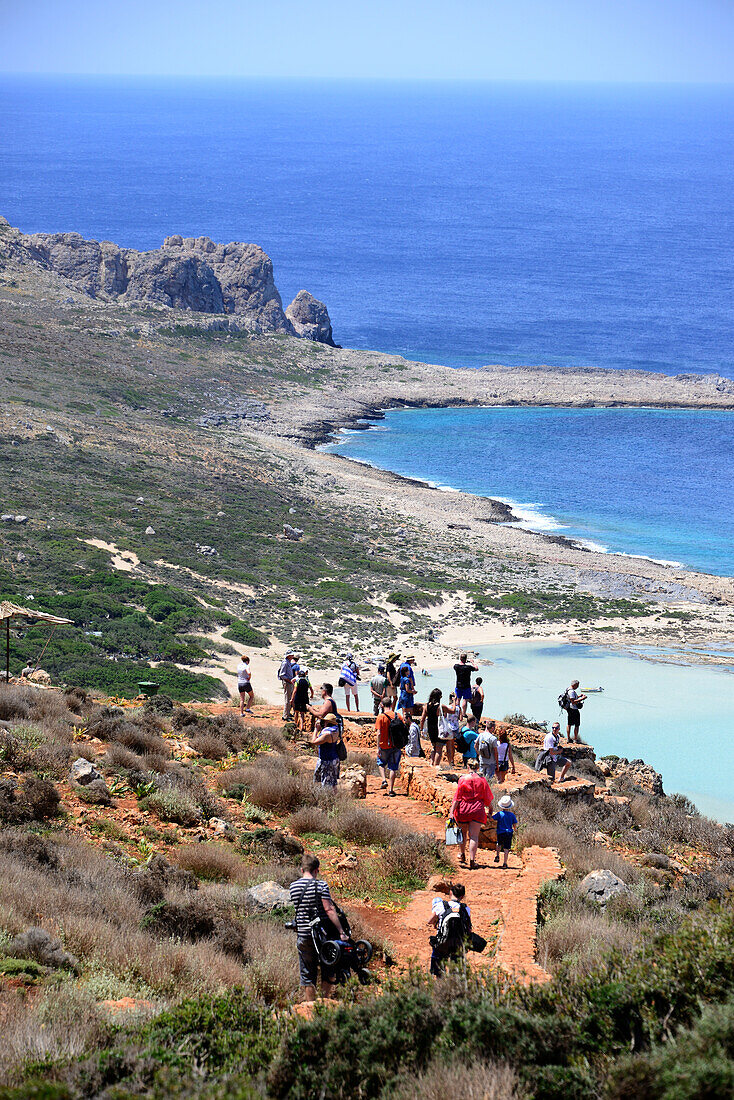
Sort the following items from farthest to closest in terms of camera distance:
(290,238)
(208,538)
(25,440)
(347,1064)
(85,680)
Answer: (290,238), (25,440), (208,538), (85,680), (347,1064)

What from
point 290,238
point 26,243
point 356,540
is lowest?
point 356,540

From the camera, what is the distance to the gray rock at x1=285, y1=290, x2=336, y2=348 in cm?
8488

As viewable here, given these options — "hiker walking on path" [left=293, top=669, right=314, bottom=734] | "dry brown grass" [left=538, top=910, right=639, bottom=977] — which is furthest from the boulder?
"dry brown grass" [left=538, top=910, right=639, bottom=977]

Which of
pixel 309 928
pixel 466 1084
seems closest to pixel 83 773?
pixel 309 928

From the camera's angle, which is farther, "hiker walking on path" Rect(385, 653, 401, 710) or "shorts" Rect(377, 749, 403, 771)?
"hiker walking on path" Rect(385, 653, 401, 710)

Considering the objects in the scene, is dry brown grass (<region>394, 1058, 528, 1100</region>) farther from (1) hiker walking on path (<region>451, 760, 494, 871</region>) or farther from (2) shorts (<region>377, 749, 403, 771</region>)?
(2) shorts (<region>377, 749, 403, 771</region>)

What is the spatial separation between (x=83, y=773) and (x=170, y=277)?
71.4 m

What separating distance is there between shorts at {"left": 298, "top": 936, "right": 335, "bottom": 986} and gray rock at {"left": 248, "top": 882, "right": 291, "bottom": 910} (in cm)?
175

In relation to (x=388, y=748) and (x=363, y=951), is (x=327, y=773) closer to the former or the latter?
(x=388, y=748)

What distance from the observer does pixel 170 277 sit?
253ft

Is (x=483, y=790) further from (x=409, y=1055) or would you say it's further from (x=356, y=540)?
(x=356, y=540)

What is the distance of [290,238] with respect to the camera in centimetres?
16000

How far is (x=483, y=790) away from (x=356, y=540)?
32.2m

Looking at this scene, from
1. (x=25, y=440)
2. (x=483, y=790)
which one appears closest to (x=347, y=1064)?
(x=483, y=790)
